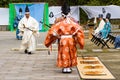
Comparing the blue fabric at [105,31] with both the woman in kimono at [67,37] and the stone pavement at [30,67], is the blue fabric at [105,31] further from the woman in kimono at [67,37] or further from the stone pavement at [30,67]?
the woman in kimono at [67,37]

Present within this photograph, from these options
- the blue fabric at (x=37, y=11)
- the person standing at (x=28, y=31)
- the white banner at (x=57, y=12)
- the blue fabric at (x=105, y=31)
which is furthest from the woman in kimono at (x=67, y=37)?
the white banner at (x=57, y=12)

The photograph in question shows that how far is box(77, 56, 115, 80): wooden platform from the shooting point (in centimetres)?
1104

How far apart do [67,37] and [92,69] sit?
3.99 ft

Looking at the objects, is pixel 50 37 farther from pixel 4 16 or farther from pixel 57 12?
pixel 4 16

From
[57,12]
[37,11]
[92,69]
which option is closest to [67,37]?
[92,69]

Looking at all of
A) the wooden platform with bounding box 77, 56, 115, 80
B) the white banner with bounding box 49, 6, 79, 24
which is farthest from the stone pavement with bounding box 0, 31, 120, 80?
the white banner with bounding box 49, 6, 79, 24

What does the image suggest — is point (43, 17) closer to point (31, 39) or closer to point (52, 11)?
point (52, 11)

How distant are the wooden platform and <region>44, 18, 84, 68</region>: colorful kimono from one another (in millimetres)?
473

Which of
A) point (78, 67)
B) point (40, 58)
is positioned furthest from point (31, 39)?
point (78, 67)

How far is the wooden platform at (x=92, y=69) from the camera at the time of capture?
36.2 ft

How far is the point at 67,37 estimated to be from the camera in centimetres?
1182

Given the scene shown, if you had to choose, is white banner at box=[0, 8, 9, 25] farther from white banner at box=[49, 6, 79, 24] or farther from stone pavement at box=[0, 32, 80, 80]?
stone pavement at box=[0, 32, 80, 80]

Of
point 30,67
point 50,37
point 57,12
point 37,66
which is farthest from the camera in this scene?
point 57,12

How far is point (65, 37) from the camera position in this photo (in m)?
11.8
